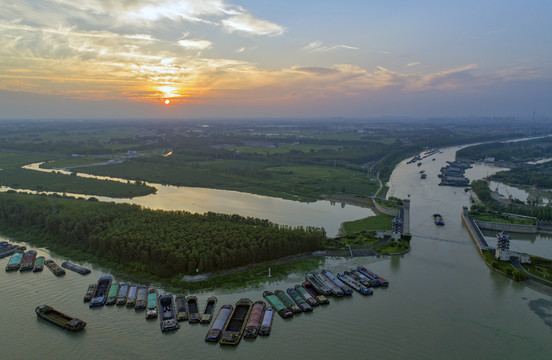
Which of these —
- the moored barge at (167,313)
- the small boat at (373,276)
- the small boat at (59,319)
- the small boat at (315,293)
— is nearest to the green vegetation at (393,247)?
the small boat at (373,276)

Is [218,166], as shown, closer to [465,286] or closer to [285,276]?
[285,276]

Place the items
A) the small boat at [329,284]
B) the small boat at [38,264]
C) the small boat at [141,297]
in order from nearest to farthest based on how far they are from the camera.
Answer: the small boat at [141,297]
the small boat at [329,284]
the small boat at [38,264]

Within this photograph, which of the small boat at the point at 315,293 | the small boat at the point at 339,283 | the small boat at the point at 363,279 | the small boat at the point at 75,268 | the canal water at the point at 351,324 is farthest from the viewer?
the small boat at the point at 75,268

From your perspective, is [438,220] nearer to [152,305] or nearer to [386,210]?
Result: [386,210]

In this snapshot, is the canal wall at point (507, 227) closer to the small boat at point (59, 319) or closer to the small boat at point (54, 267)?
the small boat at point (59, 319)

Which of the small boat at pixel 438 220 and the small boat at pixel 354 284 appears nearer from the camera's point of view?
the small boat at pixel 354 284

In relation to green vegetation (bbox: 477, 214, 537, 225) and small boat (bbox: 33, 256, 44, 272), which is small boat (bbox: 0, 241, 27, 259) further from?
green vegetation (bbox: 477, 214, 537, 225)

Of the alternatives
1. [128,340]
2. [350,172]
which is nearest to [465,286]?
[128,340]
